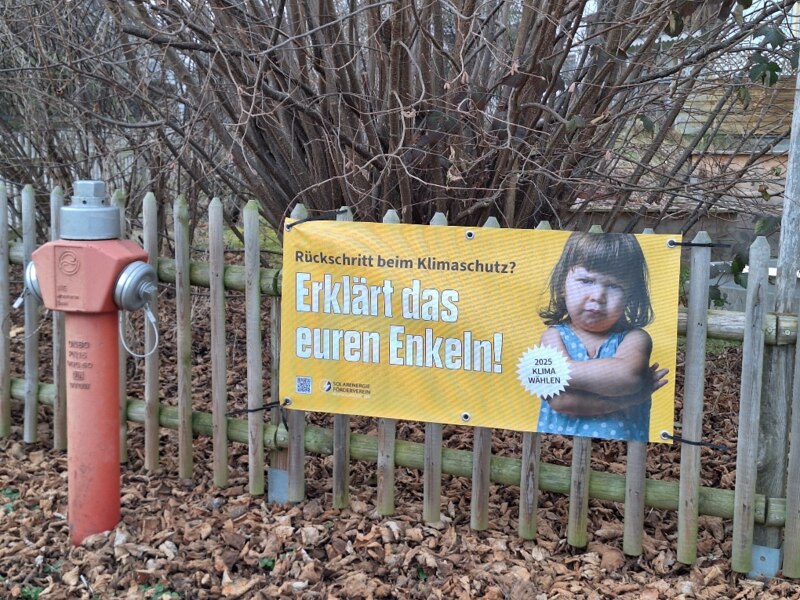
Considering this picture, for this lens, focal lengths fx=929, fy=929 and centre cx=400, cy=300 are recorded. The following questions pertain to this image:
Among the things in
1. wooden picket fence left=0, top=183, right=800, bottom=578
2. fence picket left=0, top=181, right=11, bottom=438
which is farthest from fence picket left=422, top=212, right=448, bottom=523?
fence picket left=0, top=181, right=11, bottom=438

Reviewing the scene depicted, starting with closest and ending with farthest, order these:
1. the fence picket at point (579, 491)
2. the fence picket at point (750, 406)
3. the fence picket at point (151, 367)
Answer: the fence picket at point (750, 406), the fence picket at point (579, 491), the fence picket at point (151, 367)

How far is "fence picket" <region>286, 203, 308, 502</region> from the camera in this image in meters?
4.37

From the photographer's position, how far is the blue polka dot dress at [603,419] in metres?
3.86

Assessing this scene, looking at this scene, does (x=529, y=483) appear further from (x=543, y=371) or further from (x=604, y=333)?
(x=604, y=333)

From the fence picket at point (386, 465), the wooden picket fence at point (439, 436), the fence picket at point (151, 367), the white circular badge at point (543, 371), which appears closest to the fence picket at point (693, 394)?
the wooden picket fence at point (439, 436)

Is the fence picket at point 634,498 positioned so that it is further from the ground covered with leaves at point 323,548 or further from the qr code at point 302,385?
the qr code at point 302,385

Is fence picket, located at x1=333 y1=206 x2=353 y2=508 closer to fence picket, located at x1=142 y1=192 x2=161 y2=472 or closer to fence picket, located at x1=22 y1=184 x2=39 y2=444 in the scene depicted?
fence picket, located at x1=142 y1=192 x2=161 y2=472

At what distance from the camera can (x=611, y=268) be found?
12.7 ft

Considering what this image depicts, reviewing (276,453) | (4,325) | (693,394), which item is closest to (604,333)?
(693,394)

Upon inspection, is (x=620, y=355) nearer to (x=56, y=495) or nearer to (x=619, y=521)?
(x=619, y=521)

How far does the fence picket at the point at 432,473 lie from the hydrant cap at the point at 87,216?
1418mm

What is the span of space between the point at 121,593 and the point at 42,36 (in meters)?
3.81

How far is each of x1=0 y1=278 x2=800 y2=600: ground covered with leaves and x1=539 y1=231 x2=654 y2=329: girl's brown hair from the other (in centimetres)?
105

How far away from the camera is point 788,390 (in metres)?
3.81
